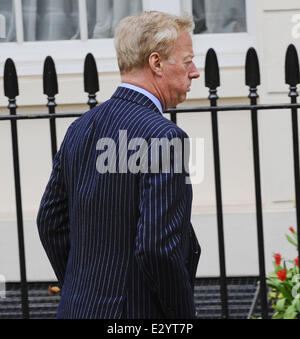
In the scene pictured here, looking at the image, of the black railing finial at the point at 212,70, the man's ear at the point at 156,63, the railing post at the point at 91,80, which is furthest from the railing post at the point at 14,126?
the man's ear at the point at 156,63

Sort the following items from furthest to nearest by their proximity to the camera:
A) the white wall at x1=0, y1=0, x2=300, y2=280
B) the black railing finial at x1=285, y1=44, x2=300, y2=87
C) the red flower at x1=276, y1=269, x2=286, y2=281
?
the white wall at x1=0, y1=0, x2=300, y2=280, the red flower at x1=276, y1=269, x2=286, y2=281, the black railing finial at x1=285, y1=44, x2=300, y2=87

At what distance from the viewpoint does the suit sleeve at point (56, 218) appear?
3346mm

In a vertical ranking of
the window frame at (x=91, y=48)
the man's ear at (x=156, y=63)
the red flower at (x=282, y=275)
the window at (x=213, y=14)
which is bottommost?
the red flower at (x=282, y=275)

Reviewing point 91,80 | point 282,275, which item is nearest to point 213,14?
point 282,275

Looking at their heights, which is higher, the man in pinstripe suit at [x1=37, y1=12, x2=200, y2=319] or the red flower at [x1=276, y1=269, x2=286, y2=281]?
the man in pinstripe suit at [x1=37, y1=12, x2=200, y2=319]

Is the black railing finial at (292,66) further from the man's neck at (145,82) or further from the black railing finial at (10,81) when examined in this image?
the man's neck at (145,82)

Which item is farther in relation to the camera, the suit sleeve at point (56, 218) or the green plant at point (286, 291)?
the green plant at point (286, 291)

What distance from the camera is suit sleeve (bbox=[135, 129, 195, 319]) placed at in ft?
9.82

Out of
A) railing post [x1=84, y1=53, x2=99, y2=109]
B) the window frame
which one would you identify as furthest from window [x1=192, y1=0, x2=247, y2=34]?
railing post [x1=84, y1=53, x2=99, y2=109]

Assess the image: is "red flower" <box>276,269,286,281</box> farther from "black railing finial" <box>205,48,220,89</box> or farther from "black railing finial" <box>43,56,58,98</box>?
"black railing finial" <box>43,56,58,98</box>

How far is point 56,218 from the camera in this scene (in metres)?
3.38

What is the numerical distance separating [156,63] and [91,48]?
3865mm

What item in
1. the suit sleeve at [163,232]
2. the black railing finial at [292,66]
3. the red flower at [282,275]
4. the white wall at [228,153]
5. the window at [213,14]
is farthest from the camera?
the window at [213,14]

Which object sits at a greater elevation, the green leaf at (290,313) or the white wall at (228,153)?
the white wall at (228,153)
